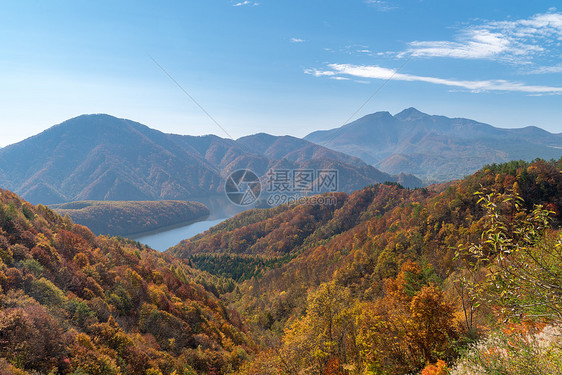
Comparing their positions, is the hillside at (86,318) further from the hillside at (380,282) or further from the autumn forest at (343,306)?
the hillside at (380,282)

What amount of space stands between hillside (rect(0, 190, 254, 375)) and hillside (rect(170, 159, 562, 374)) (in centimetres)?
786

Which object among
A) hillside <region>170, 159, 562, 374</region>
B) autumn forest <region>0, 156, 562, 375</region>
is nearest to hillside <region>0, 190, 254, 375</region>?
autumn forest <region>0, 156, 562, 375</region>

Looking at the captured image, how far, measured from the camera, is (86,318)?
22.8 m

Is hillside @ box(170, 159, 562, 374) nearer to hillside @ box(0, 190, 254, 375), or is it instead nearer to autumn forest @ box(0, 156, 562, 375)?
autumn forest @ box(0, 156, 562, 375)

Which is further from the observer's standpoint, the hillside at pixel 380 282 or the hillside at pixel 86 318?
the hillside at pixel 86 318

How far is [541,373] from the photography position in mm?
6102

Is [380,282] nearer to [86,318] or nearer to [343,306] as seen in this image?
[343,306]

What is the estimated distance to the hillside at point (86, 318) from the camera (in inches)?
647

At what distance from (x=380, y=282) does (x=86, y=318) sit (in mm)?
40637

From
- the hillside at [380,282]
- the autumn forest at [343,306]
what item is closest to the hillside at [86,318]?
the autumn forest at [343,306]

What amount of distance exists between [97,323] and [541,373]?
2705 cm

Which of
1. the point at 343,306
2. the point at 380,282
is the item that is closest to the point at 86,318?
the point at 343,306

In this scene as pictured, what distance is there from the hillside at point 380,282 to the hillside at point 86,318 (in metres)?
7.86

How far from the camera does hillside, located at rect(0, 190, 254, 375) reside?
16438 millimetres
